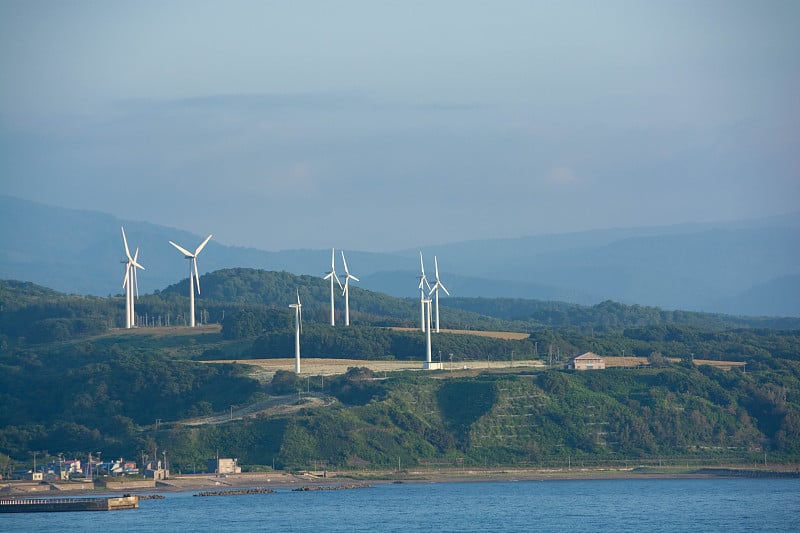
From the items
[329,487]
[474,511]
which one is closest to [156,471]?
[329,487]

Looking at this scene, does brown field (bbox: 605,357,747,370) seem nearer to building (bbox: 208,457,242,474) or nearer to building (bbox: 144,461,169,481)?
building (bbox: 208,457,242,474)

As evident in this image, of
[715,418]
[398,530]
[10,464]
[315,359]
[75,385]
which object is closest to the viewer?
[398,530]

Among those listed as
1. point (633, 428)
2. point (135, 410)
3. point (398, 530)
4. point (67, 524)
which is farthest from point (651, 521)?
point (135, 410)

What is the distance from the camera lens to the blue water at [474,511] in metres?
102

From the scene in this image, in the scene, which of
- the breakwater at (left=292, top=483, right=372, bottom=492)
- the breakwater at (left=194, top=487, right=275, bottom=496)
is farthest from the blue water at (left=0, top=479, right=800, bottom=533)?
A: the breakwater at (left=292, top=483, right=372, bottom=492)

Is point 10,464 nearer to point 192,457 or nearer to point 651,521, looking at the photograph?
point 192,457

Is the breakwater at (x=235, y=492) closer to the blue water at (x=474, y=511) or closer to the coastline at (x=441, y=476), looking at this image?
the blue water at (x=474, y=511)

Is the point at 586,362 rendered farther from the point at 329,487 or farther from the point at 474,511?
the point at 474,511

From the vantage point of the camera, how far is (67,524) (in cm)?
10538

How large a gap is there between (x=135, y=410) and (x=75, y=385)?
9.99 m

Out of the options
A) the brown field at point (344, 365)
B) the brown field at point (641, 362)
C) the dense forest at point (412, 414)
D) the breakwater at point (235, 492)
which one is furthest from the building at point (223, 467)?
the brown field at point (641, 362)

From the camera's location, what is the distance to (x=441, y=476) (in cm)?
14588

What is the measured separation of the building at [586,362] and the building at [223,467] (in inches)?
1903

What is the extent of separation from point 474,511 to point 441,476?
110 feet
